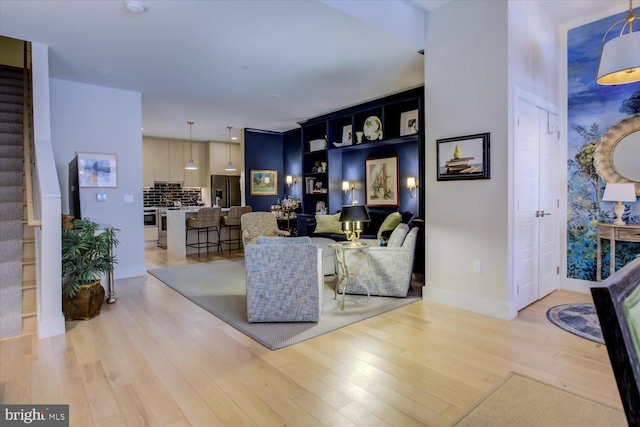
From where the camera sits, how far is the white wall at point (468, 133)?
3.36m

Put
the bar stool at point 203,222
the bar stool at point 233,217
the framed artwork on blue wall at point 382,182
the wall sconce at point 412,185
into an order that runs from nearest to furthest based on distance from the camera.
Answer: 1. the wall sconce at point 412,185
2. the framed artwork on blue wall at point 382,182
3. the bar stool at point 203,222
4. the bar stool at point 233,217

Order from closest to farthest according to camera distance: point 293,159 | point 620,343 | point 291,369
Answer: point 620,343 → point 291,369 → point 293,159

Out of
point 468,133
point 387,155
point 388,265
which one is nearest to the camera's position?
point 468,133

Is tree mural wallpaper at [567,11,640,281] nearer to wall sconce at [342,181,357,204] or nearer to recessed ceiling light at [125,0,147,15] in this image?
wall sconce at [342,181,357,204]

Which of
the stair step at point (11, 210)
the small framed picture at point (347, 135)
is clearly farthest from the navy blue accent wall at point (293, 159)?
the stair step at point (11, 210)

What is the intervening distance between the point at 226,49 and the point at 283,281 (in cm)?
269

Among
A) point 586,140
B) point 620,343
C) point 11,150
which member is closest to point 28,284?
point 11,150

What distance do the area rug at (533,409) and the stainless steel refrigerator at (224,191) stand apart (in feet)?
29.9

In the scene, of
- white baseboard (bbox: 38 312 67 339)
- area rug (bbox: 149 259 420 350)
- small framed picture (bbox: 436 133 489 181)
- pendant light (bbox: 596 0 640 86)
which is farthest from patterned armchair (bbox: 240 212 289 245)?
pendant light (bbox: 596 0 640 86)

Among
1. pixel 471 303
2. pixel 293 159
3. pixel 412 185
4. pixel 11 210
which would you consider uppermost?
pixel 293 159

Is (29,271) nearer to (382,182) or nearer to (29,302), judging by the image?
(29,302)

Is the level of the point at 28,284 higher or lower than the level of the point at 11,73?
lower

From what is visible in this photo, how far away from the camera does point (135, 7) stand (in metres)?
3.01

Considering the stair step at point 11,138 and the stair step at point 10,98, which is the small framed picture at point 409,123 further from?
the stair step at point 10,98
